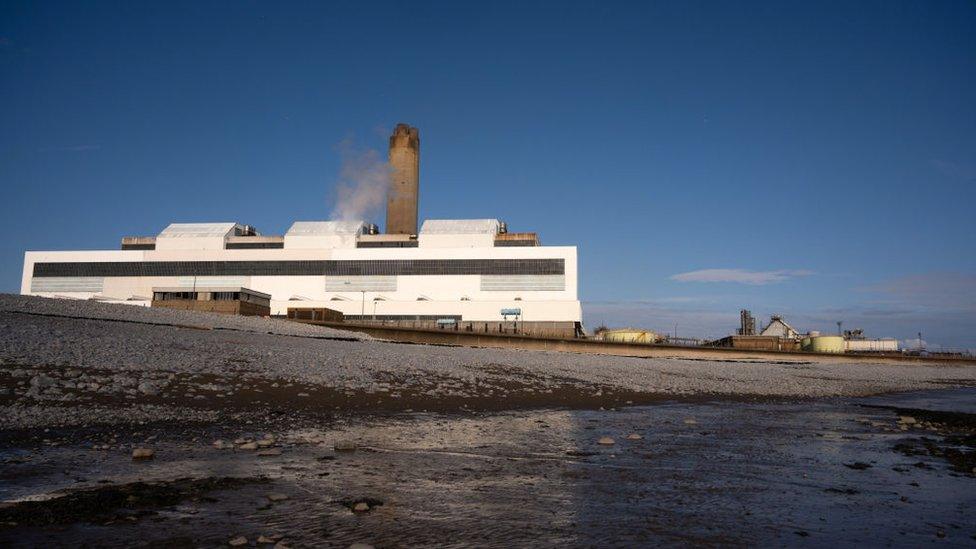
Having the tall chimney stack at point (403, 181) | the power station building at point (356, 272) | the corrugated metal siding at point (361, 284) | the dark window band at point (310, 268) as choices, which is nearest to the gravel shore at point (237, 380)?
the power station building at point (356, 272)

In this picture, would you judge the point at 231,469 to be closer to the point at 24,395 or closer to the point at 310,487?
the point at 310,487

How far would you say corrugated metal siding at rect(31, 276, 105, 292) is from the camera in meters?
72.6

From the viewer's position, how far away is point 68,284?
240 feet

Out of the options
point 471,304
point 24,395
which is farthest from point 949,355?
point 24,395

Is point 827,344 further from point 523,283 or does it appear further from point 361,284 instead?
point 361,284

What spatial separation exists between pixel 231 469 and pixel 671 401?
549 inches

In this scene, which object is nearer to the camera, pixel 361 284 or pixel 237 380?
pixel 237 380

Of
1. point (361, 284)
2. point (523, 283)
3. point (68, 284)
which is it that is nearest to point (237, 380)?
point (523, 283)

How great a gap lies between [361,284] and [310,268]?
6.35m

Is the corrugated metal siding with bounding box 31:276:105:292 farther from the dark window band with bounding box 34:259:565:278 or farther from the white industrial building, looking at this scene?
the dark window band with bounding box 34:259:565:278

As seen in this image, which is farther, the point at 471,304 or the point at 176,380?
the point at 471,304

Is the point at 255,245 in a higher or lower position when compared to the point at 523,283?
higher

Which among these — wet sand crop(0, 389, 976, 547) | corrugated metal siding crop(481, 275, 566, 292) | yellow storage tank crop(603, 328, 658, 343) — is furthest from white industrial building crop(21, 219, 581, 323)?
wet sand crop(0, 389, 976, 547)

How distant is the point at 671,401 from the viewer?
17.7 meters
